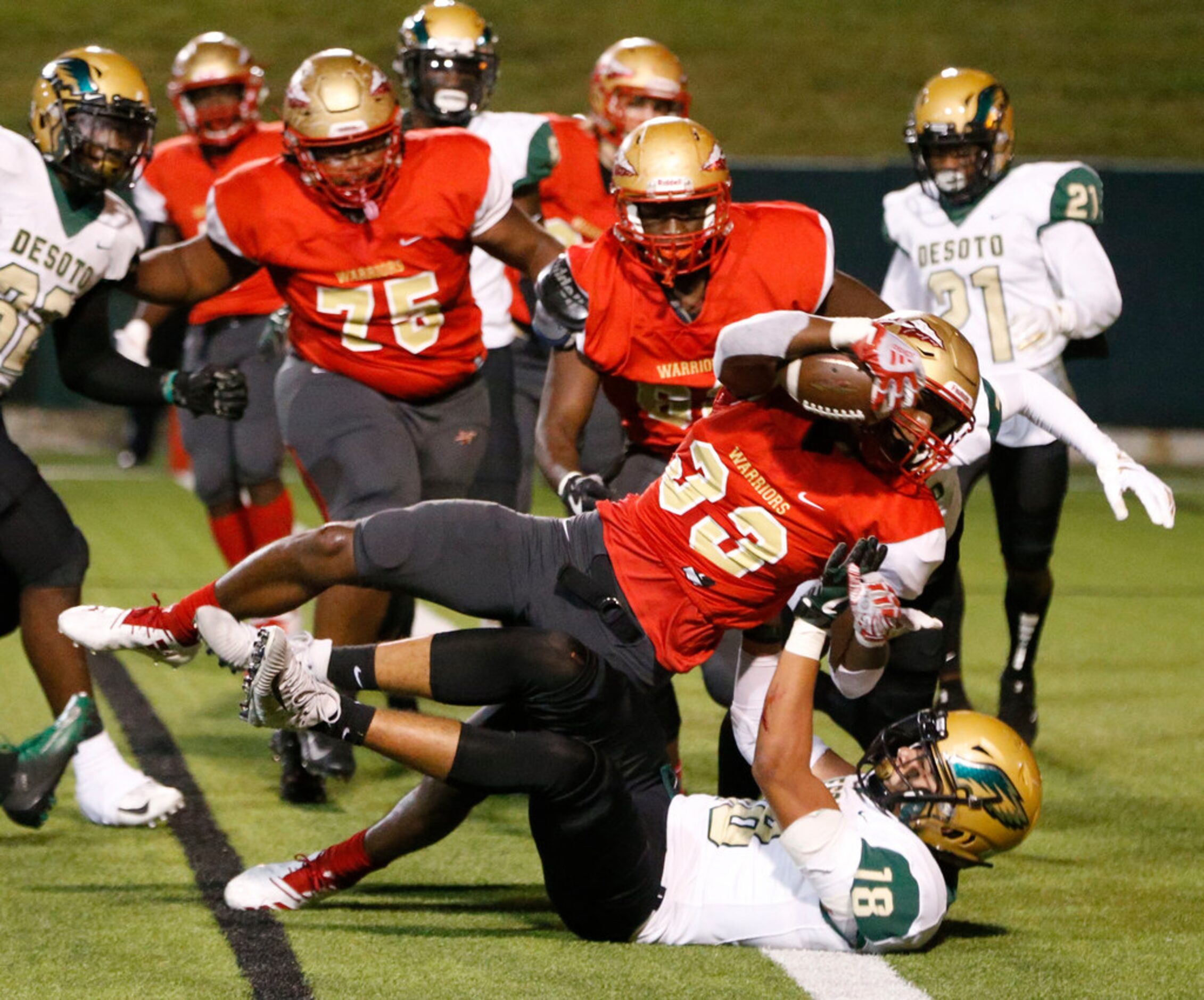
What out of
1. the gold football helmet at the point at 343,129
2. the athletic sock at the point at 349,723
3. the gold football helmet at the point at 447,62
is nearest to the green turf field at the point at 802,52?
the gold football helmet at the point at 447,62

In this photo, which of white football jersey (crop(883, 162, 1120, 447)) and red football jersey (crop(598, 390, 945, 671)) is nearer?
red football jersey (crop(598, 390, 945, 671))

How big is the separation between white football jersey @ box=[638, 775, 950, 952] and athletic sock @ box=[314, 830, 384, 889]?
54cm

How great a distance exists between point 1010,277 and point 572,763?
2.63 meters

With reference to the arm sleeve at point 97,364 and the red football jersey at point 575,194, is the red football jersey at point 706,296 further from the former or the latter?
the red football jersey at point 575,194

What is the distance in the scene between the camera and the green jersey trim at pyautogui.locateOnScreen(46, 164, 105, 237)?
13.4ft

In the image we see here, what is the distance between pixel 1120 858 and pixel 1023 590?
1.31 meters

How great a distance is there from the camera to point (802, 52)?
14758mm

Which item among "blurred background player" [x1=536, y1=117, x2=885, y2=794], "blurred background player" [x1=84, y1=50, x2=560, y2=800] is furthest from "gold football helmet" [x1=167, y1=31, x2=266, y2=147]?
"blurred background player" [x1=536, y1=117, x2=885, y2=794]

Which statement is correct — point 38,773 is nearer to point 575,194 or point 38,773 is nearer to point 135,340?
point 135,340

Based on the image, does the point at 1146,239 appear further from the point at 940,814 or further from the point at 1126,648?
the point at 940,814

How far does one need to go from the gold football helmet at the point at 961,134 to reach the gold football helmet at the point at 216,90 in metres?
A: 2.23

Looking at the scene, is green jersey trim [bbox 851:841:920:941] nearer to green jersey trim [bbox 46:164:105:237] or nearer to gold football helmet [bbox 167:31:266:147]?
green jersey trim [bbox 46:164:105:237]

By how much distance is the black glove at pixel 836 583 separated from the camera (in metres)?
3.08

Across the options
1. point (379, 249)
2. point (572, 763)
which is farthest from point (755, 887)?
point (379, 249)
